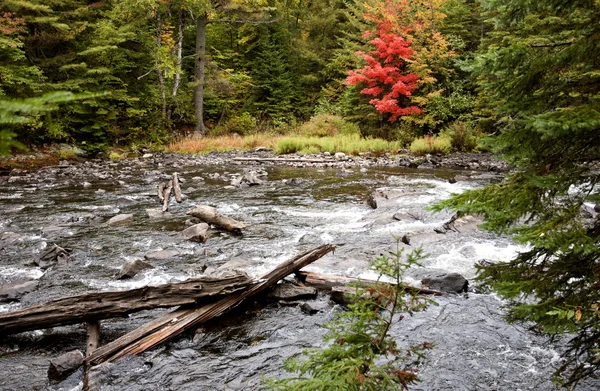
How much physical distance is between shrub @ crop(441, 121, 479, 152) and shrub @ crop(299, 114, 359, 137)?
5.83 m

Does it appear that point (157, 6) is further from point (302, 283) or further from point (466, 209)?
point (466, 209)

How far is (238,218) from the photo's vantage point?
981 centimetres

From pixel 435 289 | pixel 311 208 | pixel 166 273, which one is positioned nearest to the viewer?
pixel 435 289

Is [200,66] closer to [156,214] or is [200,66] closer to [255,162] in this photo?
[255,162]

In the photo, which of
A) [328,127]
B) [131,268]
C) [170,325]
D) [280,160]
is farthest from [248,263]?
[328,127]

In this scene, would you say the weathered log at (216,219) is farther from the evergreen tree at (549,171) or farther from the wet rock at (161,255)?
the evergreen tree at (549,171)

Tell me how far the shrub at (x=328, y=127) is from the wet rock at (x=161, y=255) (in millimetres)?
18908

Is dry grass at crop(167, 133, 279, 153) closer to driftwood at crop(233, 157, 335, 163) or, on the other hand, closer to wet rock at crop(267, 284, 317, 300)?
driftwood at crop(233, 157, 335, 163)

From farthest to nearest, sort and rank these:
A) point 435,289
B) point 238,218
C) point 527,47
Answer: point 238,218
point 435,289
point 527,47

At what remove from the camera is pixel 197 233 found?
8.21 meters

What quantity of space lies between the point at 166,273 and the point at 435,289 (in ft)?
13.5

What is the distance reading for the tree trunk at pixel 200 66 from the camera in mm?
25984

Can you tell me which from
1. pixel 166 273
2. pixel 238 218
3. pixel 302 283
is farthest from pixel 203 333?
pixel 238 218

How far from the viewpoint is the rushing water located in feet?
13.0
